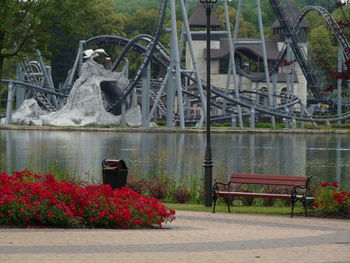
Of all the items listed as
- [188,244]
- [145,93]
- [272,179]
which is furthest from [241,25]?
[188,244]

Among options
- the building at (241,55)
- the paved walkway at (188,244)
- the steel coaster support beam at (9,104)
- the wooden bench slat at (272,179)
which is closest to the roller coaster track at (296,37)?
the building at (241,55)

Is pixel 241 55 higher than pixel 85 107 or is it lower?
higher

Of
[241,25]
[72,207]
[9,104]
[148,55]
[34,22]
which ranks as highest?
[241,25]

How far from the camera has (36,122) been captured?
3295 inches

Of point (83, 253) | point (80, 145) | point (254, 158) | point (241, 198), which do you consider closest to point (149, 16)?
point (80, 145)

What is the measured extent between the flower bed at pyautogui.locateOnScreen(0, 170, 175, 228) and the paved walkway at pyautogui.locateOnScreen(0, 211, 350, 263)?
0.38m

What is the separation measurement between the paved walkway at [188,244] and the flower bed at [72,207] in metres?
0.38

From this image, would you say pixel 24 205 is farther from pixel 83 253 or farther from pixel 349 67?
pixel 349 67

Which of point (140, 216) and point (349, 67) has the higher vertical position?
point (349, 67)

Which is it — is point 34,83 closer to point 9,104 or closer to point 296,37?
point 9,104

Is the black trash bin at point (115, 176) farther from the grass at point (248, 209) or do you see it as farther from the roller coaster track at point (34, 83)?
the roller coaster track at point (34, 83)

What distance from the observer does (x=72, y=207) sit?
13195 mm

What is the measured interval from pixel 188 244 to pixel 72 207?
2.28 metres

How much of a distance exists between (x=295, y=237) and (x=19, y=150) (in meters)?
34.5
